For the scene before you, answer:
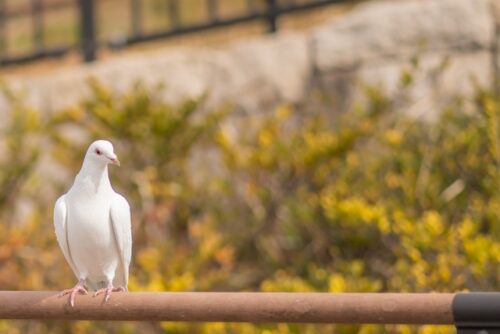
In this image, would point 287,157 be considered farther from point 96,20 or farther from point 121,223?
point 121,223

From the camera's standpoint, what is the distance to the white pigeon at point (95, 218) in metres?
3.19

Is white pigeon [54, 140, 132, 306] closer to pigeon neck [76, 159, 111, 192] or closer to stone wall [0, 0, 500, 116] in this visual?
pigeon neck [76, 159, 111, 192]

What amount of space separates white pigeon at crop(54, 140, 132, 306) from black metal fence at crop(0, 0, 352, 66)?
3971 mm

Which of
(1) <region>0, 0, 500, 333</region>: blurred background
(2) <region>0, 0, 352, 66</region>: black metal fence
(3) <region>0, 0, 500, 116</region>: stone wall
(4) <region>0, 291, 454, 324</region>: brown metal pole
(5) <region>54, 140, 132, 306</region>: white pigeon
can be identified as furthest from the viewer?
(2) <region>0, 0, 352, 66</region>: black metal fence

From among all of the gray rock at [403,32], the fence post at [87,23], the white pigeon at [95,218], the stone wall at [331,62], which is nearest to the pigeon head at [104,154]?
the white pigeon at [95,218]

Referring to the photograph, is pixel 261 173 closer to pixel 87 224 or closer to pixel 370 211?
pixel 370 211

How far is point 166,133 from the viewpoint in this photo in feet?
19.6

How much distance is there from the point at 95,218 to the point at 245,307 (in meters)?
0.93

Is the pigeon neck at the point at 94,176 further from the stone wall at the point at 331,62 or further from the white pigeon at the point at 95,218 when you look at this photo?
the stone wall at the point at 331,62

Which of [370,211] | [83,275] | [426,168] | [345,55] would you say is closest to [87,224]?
[83,275]

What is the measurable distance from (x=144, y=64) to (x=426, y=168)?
2.00 metres

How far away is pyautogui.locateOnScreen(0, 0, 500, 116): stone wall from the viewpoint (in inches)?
242

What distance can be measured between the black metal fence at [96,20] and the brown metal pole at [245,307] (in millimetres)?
4680

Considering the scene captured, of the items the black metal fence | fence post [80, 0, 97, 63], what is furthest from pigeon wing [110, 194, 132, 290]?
fence post [80, 0, 97, 63]
